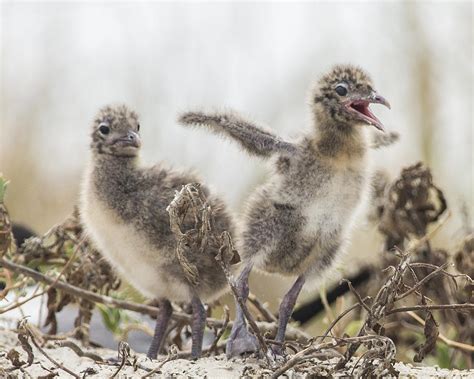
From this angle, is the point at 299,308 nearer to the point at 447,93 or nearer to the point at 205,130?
the point at 205,130

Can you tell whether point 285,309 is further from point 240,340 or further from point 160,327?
point 160,327

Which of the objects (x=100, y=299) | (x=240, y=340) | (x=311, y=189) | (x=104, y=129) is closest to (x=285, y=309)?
(x=240, y=340)

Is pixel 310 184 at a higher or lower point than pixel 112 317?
higher

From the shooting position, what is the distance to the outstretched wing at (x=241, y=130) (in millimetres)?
2602

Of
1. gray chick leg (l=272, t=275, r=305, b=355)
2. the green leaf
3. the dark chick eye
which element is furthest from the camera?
the green leaf

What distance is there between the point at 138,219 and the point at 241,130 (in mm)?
467

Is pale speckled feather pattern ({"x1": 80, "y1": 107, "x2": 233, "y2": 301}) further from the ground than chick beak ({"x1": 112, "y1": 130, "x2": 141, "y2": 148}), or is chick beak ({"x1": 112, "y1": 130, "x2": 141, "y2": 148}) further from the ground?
chick beak ({"x1": 112, "y1": 130, "x2": 141, "y2": 148})

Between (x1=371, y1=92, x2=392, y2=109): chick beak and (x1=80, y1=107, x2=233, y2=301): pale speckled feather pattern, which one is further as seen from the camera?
(x1=80, y1=107, x2=233, y2=301): pale speckled feather pattern

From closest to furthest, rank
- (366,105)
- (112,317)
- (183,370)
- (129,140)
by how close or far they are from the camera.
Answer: (183,370) → (366,105) → (129,140) → (112,317)

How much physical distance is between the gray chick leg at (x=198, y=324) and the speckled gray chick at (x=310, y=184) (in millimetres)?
236

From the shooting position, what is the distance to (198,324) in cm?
277

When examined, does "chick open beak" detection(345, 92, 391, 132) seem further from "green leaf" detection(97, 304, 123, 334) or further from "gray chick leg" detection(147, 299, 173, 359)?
"green leaf" detection(97, 304, 123, 334)

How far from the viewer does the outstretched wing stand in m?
2.60

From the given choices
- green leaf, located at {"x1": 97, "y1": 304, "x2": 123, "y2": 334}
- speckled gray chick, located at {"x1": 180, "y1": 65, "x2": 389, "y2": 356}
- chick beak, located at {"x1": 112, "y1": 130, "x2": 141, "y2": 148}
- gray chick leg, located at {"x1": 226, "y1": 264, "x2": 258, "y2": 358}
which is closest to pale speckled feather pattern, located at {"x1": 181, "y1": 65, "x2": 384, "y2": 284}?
speckled gray chick, located at {"x1": 180, "y1": 65, "x2": 389, "y2": 356}
